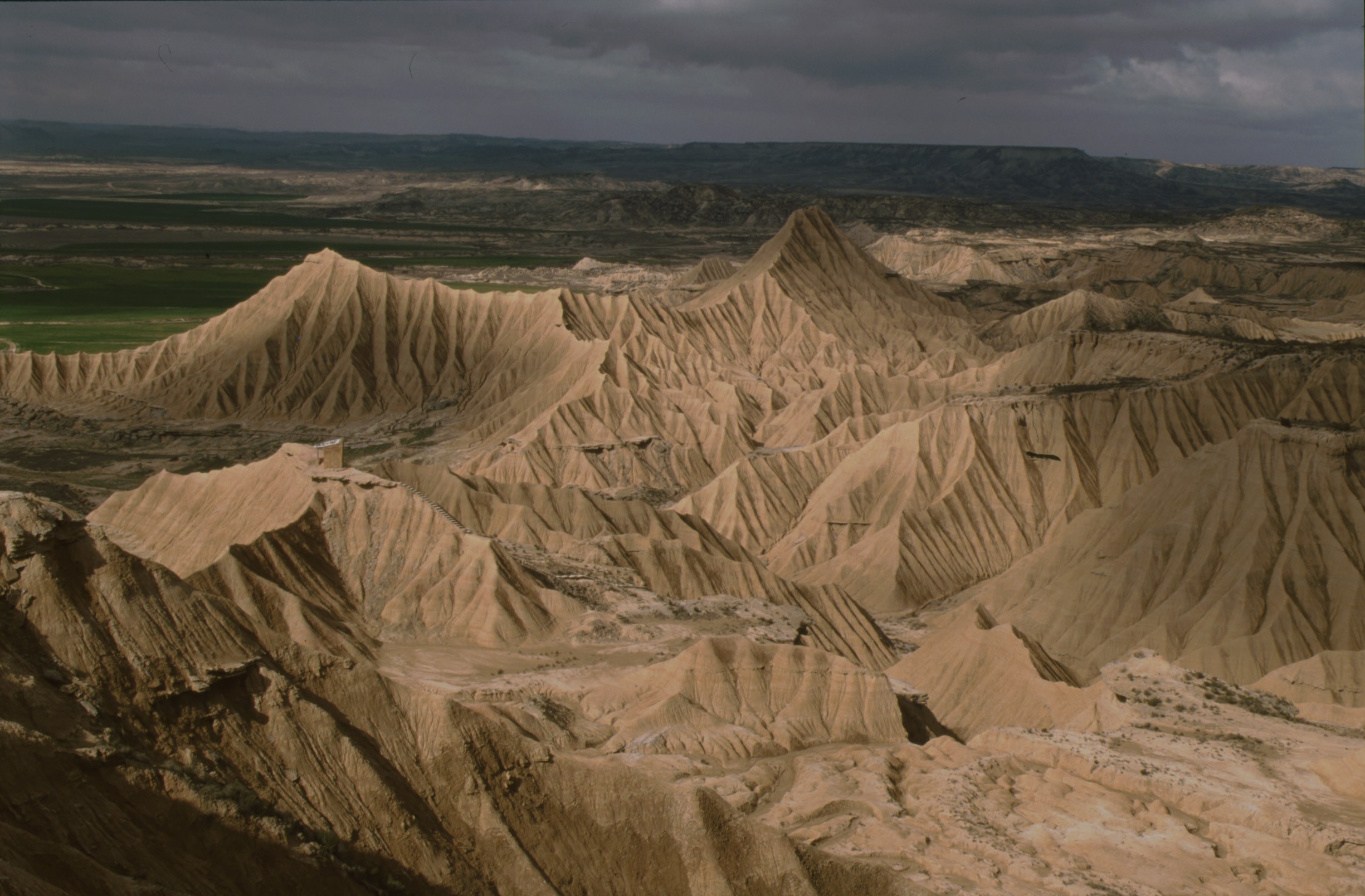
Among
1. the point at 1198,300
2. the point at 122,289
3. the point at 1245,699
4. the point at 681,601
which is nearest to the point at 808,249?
the point at 1198,300

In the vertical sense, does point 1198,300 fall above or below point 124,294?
above

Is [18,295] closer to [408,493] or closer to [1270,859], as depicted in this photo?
[408,493]

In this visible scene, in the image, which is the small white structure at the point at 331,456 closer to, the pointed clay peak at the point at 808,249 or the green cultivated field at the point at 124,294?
the green cultivated field at the point at 124,294

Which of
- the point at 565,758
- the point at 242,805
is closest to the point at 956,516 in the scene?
the point at 565,758

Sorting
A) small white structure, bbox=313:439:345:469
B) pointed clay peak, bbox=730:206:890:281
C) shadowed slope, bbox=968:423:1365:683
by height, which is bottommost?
shadowed slope, bbox=968:423:1365:683

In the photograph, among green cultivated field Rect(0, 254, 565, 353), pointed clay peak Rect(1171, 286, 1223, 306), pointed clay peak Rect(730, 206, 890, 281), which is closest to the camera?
green cultivated field Rect(0, 254, 565, 353)

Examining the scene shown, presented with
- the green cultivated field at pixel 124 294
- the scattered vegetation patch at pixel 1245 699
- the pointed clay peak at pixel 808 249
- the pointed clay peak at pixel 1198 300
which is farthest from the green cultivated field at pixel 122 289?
the scattered vegetation patch at pixel 1245 699

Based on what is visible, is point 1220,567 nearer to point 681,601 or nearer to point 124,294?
point 681,601

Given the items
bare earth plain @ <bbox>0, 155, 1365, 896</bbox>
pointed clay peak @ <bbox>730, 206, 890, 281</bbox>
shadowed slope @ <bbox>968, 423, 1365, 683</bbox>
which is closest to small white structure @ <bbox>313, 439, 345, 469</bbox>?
bare earth plain @ <bbox>0, 155, 1365, 896</bbox>

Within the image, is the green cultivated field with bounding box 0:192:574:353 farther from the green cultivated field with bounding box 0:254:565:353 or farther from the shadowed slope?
the shadowed slope
